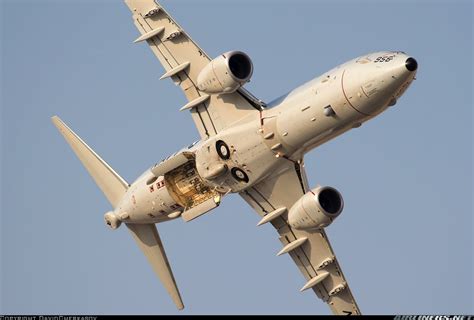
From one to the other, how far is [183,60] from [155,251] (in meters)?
13.8

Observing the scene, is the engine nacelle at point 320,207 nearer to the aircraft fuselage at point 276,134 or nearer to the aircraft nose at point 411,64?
the aircraft fuselage at point 276,134

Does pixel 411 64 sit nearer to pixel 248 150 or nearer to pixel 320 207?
pixel 320 207

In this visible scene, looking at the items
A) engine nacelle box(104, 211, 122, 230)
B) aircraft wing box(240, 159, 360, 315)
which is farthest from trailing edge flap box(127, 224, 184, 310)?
aircraft wing box(240, 159, 360, 315)

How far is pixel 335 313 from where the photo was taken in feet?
253

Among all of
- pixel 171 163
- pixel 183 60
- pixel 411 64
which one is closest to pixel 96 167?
pixel 171 163

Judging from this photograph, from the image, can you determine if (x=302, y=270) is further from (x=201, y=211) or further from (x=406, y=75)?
(x=406, y=75)

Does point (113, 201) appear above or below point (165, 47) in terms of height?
below

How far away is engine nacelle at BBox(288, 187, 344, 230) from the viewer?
227 ft

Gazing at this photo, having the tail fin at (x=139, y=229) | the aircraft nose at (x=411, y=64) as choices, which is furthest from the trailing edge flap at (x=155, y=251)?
the aircraft nose at (x=411, y=64)

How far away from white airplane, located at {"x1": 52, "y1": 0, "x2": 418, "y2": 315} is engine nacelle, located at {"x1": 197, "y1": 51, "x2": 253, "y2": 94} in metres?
0.05

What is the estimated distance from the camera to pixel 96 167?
259 feet

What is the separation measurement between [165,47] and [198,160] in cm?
698

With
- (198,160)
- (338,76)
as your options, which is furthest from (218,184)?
(338,76)

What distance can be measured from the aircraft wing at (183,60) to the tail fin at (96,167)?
9094 millimetres
